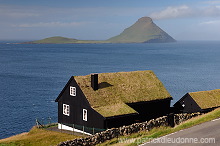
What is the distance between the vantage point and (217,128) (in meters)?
34.3

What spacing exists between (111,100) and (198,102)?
1399 centimetres

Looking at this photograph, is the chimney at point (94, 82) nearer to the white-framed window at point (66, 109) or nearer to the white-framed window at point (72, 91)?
the white-framed window at point (72, 91)

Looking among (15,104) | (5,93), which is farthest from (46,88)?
(15,104)

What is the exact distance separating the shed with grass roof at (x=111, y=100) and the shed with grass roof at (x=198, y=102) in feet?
10.3

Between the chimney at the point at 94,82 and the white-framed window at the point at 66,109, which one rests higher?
the chimney at the point at 94,82

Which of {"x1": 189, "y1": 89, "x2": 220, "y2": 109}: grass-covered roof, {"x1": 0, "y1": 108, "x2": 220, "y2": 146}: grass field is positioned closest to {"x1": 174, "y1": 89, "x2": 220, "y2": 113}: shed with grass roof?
{"x1": 189, "y1": 89, "x2": 220, "y2": 109}: grass-covered roof

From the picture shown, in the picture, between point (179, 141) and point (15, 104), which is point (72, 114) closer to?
point (179, 141)

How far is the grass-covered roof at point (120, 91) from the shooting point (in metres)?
44.7

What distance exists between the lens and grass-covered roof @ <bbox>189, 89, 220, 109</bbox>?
5069cm

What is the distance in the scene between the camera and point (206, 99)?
52094mm

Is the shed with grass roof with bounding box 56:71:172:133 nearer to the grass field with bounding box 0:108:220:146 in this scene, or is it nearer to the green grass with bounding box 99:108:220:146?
the grass field with bounding box 0:108:220:146

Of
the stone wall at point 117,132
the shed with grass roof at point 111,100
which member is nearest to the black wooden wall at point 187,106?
the shed with grass roof at point 111,100

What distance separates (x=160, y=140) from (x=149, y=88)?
20.6 m

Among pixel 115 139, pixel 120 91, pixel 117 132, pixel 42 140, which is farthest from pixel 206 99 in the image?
pixel 42 140
